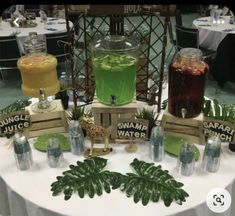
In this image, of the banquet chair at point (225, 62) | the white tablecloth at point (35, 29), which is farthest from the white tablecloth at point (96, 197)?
the white tablecloth at point (35, 29)

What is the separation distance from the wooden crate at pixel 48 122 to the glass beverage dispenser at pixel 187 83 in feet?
1.51

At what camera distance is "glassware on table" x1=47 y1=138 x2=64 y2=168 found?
119cm

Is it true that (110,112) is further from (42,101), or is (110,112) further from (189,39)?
(189,39)

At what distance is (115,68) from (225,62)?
7.46 ft

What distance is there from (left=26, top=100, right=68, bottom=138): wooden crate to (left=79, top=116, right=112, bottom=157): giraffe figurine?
10 centimetres

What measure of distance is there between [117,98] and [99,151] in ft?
0.75

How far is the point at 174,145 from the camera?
4.27 feet

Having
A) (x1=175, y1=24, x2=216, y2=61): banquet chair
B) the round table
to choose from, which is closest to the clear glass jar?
(x1=175, y1=24, x2=216, y2=61): banquet chair

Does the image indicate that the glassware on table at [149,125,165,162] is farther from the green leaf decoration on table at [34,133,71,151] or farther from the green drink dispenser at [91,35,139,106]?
the green leaf decoration on table at [34,133,71,151]

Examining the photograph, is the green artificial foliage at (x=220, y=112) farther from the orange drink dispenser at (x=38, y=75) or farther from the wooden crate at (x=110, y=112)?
the orange drink dispenser at (x=38, y=75)

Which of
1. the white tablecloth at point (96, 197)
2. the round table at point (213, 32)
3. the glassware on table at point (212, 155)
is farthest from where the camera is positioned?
the round table at point (213, 32)

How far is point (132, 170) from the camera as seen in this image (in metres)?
1.20

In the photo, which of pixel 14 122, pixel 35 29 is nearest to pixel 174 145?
pixel 14 122

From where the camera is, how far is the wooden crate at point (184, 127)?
1.29 metres
